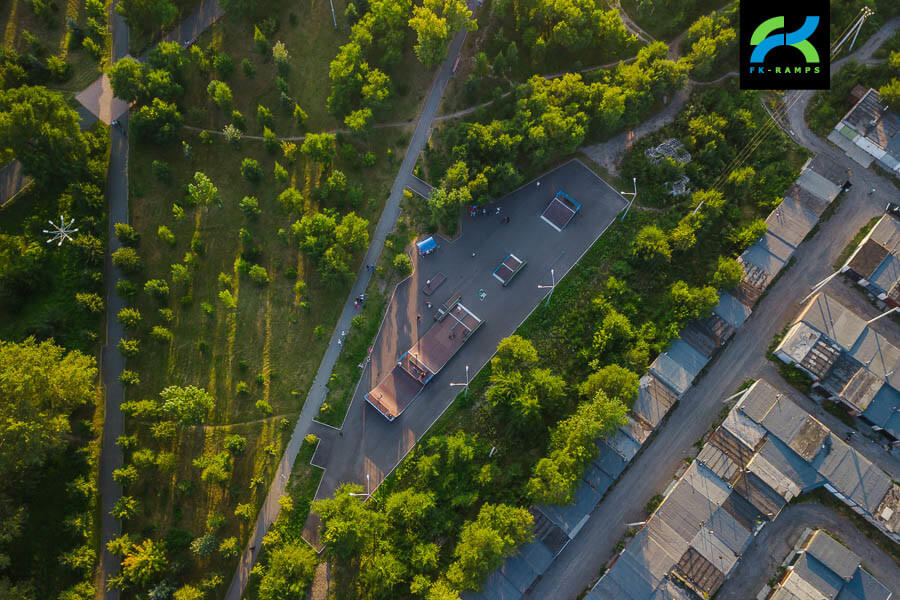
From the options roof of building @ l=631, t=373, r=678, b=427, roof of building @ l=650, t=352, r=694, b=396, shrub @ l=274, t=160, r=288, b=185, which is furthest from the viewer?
shrub @ l=274, t=160, r=288, b=185

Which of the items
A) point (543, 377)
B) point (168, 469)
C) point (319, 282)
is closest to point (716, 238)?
point (543, 377)

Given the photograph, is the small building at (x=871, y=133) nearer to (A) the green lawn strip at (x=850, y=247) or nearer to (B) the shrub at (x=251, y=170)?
(A) the green lawn strip at (x=850, y=247)

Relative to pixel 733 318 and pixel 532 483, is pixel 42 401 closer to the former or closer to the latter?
pixel 532 483

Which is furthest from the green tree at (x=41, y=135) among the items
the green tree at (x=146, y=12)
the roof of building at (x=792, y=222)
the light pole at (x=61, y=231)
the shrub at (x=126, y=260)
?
the roof of building at (x=792, y=222)

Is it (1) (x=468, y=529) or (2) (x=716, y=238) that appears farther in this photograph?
(2) (x=716, y=238)

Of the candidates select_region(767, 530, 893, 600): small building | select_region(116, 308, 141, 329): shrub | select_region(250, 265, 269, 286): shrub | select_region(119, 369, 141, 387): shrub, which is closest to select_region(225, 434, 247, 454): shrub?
select_region(119, 369, 141, 387): shrub

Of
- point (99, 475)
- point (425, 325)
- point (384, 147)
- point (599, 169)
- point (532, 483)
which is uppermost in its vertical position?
point (599, 169)

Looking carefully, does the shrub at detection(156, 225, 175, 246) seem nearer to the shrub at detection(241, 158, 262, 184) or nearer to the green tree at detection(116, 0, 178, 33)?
the shrub at detection(241, 158, 262, 184)

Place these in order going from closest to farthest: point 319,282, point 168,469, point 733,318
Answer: point 168,469
point 733,318
point 319,282
